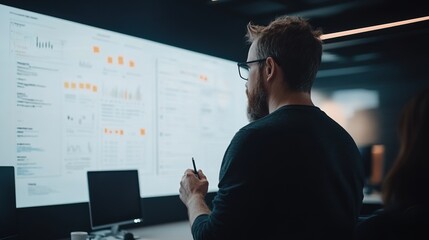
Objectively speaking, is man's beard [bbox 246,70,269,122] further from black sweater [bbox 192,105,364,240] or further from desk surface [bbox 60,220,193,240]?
desk surface [bbox 60,220,193,240]

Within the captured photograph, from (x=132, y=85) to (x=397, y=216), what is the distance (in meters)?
2.43

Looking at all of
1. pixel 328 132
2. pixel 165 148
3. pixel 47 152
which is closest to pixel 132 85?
pixel 165 148

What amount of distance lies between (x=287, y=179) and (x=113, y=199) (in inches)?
67.8

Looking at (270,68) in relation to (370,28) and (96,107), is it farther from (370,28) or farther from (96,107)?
(370,28)

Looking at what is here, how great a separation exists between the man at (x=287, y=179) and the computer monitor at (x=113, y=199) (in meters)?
1.34

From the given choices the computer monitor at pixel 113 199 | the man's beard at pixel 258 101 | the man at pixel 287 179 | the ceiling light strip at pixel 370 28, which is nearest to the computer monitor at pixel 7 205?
the computer monitor at pixel 113 199

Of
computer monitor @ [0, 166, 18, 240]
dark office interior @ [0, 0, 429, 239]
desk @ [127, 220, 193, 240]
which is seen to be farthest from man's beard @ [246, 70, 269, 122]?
desk @ [127, 220, 193, 240]

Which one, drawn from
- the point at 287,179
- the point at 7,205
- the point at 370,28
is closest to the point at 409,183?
the point at 287,179

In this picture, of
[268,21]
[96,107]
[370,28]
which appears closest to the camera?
[96,107]

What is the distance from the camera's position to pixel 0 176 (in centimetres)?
214

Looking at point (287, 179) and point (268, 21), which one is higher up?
point (268, 21)

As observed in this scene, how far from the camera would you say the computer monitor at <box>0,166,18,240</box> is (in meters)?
2.14

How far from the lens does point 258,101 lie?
1.62 m

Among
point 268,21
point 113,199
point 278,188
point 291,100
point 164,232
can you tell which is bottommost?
point 164,232
